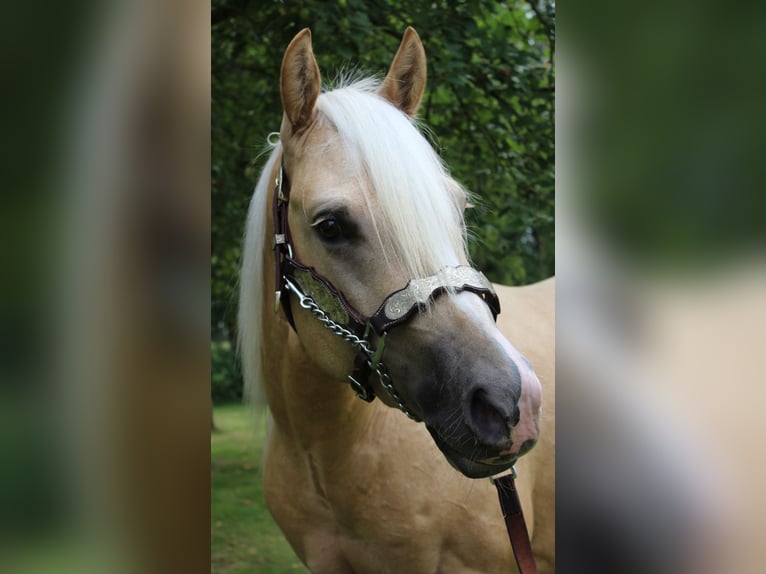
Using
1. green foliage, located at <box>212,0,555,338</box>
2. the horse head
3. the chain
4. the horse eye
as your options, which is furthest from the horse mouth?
green foliage, located at <box>212,0,555,338</box>

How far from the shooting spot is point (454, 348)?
1485 millimetres

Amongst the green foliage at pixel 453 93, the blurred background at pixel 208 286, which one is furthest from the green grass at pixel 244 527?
the blurred background at pixel 208 286

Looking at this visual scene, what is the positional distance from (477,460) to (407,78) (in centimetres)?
114

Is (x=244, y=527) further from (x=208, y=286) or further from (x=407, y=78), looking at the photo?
(x=407, y=78)

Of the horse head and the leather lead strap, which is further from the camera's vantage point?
the leather lead strap

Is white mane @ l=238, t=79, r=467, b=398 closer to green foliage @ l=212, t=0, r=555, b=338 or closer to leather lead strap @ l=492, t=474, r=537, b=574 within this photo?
leather lead strap @ l=492, t=474, r=537, b=574

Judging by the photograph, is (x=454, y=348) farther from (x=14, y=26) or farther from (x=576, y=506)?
(x=14, y=26)

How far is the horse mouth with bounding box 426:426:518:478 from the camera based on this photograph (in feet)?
4.93

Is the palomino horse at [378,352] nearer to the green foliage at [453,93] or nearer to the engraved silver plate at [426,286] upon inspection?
the engraved silver plate at [426,286]

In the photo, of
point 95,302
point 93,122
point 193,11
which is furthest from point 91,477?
point 193,11

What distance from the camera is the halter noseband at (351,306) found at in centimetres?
154

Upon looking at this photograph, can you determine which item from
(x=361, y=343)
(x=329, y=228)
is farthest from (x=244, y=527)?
(x=329, y=228)

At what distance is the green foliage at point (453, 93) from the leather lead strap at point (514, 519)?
1.39m

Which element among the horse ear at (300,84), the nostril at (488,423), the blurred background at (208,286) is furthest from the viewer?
the horse ear at (300,84)
